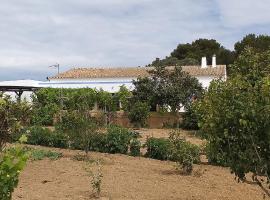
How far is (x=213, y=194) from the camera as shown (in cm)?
982

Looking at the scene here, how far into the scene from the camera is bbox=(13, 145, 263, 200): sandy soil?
9.42 m

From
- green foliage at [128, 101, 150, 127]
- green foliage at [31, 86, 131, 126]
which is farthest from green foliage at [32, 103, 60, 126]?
green foliage at [128, 101, 150, 127]

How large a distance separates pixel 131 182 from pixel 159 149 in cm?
404

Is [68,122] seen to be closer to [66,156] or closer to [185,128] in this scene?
[66,156]

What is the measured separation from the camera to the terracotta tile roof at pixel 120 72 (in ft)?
141

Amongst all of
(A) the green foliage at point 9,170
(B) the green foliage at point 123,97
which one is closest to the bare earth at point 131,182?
(A) the green foliage at point 9,170

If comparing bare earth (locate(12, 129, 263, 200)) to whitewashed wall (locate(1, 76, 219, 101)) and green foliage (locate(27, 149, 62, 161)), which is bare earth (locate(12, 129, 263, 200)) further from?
whitewashed wall (locate(1, 76, 219, 101))

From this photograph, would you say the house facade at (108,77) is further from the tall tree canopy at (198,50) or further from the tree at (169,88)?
the tall tree canopy at (198,50)

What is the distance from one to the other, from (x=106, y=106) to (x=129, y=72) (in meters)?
12.7

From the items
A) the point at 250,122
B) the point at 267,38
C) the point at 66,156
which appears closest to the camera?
the point at 250,122

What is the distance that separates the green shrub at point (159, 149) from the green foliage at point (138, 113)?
44.0 ft

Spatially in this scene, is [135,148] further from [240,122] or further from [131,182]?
[240,122]

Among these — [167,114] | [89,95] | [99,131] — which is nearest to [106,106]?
[89,95]

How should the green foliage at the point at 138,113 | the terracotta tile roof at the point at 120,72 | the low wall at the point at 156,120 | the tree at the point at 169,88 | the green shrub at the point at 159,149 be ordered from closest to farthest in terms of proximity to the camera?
the green shrub at the point at 159,149 → the green foliage at the point at 138,113 → the tree at the point at 169,88 → the low wall at the point at 156,120 → the terracotta tile roof at the point at 120,72
